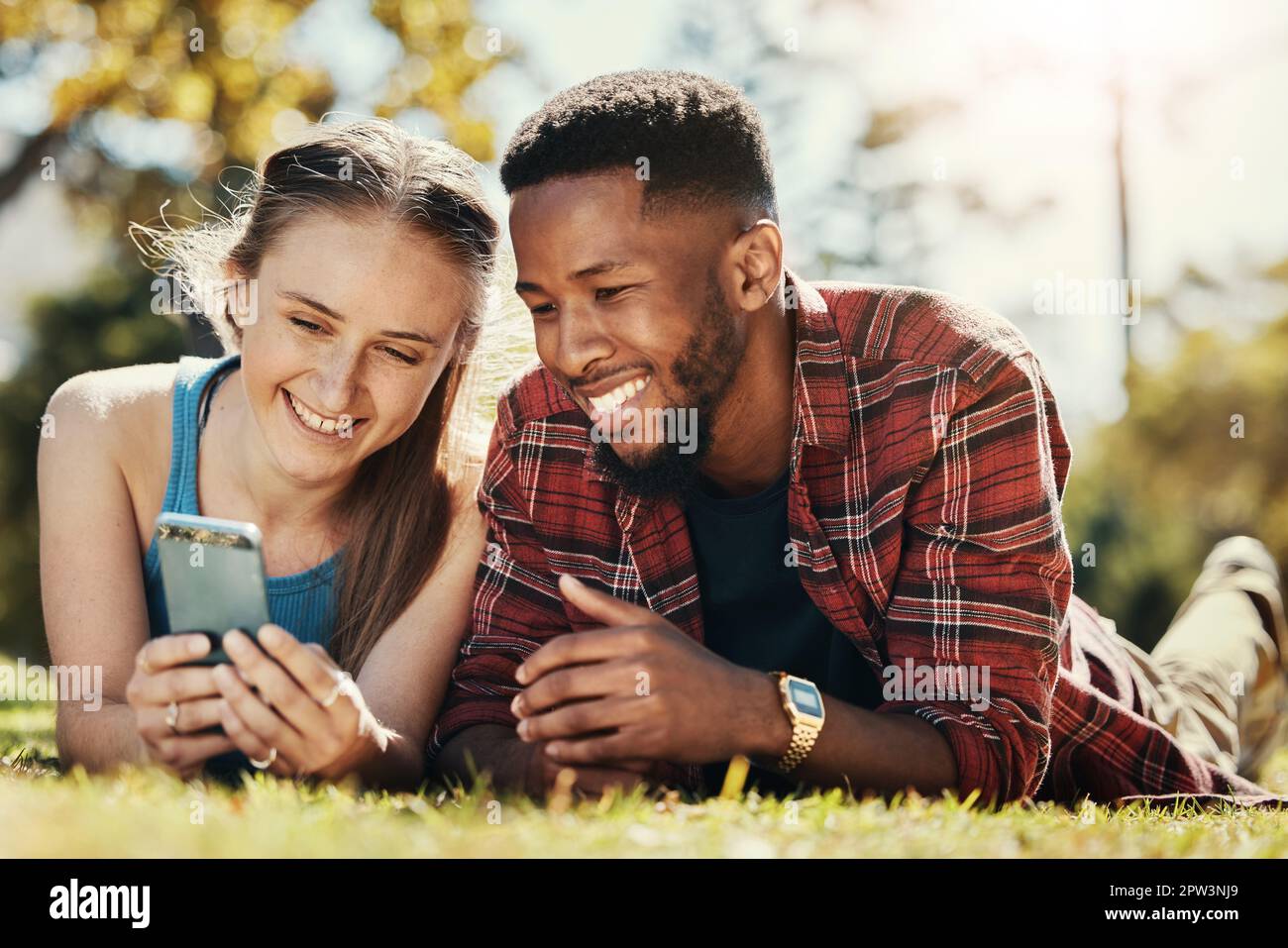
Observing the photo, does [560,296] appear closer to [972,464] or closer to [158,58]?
[972,464]

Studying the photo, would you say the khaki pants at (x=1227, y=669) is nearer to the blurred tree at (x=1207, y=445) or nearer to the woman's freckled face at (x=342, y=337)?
the woman's freckled face at (x=342, y=337)

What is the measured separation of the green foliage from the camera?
11.8 m

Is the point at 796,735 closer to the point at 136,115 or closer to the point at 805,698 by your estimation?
the point at 805,698

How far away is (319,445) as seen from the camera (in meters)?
3.93

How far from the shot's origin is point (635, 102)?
150 inches

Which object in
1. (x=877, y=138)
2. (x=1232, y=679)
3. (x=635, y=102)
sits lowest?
(x=1232, y=679)

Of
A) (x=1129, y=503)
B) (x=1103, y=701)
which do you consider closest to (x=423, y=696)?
(x=1103, y=701)

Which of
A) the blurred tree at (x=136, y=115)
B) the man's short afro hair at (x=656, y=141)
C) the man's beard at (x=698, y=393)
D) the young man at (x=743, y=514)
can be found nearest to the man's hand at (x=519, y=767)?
the young man at (x=743, y=514)

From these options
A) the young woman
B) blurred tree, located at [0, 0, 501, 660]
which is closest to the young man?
the young woman

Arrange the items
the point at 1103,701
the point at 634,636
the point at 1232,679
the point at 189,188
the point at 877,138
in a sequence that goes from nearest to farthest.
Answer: the point at 634,636 < the point at 1103,701 < the point at 1232,679 < the point at 189,188 < the point at 877,138

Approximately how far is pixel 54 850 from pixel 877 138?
17778 mm

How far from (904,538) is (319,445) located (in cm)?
191

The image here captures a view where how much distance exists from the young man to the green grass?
0.94 feet

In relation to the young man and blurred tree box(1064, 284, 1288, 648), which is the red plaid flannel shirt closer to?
the young man
